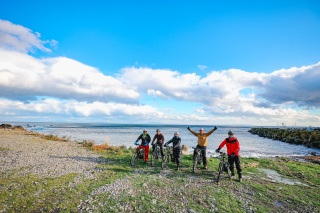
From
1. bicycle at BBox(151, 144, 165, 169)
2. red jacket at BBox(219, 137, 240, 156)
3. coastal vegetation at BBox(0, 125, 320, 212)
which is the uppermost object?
red jacket at BBox(219, 137, 240, 156)

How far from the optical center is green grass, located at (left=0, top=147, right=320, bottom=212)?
9.04 meters

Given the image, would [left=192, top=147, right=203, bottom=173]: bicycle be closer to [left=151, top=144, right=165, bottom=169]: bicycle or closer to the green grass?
the green grass

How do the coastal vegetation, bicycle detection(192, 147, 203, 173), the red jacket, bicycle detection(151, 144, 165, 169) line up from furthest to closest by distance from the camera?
bicycle detection(151, 144, 165, 169) < bicycle detection(192, 147, 203, 173) < the red jacket < the coastal vegetation

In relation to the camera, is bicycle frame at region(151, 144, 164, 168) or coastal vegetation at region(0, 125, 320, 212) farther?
bicycle frame at region(151, 144, 164, 168)

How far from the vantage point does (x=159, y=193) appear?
1071 centimetres

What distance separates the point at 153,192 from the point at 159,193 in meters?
0.31

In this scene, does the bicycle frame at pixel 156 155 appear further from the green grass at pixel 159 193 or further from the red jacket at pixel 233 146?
the red jacket at pixel 233 146

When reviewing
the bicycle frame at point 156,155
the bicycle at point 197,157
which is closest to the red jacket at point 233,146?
the bicycle at point 197,157

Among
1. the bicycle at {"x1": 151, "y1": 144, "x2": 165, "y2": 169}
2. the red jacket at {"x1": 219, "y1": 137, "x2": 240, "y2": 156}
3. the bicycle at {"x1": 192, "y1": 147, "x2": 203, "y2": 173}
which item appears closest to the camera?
the red jacket at {"x1": 219, "y1": 137, "x2": 240, "y2": 156}

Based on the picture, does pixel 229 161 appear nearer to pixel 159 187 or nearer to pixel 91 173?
pixel 159 187

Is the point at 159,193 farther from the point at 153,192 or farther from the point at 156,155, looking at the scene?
the point at 156,155

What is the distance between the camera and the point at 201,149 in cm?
1612

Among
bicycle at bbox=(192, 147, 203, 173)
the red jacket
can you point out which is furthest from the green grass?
the red jacket

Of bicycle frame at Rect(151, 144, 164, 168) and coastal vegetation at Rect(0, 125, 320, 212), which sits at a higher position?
bicycle frame at Rect(151, 144, 164, 168)
